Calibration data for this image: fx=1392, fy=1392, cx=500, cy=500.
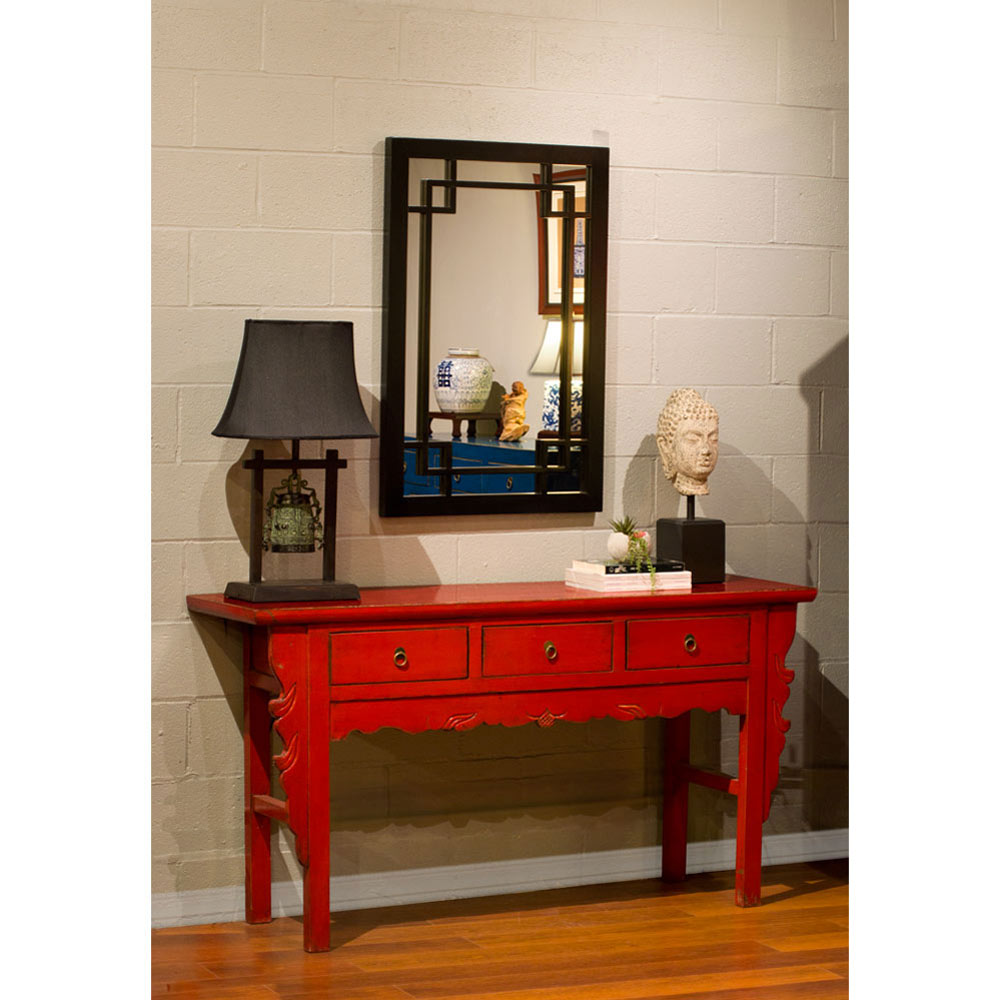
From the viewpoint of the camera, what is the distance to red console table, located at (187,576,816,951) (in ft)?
10.8

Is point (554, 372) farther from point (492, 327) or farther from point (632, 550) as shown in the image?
point (632, 550)

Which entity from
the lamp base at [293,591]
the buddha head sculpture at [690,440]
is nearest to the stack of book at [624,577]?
the buddha head sculpture at [690,440]

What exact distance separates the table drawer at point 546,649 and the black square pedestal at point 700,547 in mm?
387

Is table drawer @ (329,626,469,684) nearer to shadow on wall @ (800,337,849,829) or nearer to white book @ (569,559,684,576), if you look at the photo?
white book @ (569,559,684,576)

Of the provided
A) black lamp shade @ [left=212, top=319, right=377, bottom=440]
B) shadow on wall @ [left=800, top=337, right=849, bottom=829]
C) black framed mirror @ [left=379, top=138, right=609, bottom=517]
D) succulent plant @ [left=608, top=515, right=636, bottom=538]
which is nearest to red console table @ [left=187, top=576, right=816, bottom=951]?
succulent plant @ [left=608, top=515, right=636, bottom=538]

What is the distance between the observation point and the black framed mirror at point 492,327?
3.71 metres

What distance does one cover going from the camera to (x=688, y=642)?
365 centimetres

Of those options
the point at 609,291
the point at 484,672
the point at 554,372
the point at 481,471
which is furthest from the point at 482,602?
the point at 609,291

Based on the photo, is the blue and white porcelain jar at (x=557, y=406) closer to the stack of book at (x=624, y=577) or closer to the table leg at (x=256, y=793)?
the stack of book at (x=624, y=577)

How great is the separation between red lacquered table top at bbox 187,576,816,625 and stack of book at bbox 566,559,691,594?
32 millimetres

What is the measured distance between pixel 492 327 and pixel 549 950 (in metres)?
1.63
